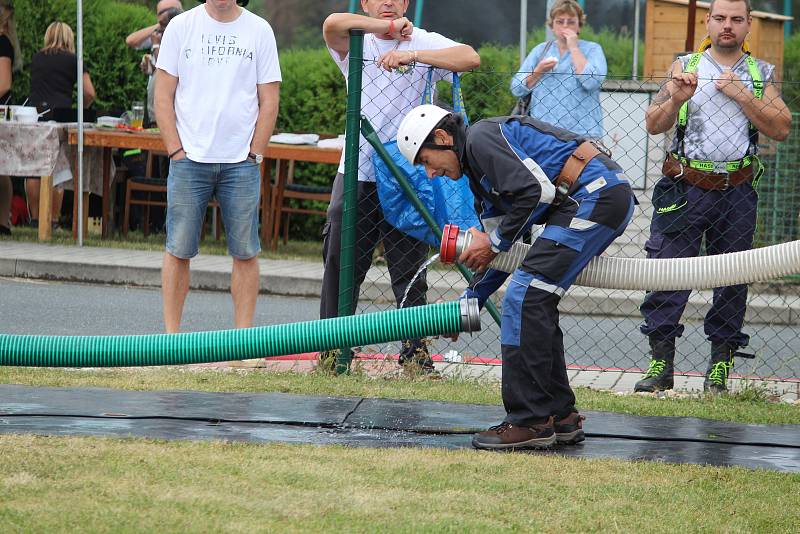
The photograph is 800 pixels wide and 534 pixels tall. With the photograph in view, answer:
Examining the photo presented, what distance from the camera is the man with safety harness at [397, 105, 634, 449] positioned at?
17.3 feet

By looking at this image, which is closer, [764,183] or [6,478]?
[6,478]

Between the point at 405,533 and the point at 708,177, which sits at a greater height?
the point at 708,177

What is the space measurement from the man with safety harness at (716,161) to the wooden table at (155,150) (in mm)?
5434

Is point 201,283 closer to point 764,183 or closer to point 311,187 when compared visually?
point 311,187

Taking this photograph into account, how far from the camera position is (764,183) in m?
11.6

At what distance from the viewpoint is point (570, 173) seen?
532cm

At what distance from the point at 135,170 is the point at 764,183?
6.57 meters

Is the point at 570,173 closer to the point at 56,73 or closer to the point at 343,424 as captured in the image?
the point at 343,424

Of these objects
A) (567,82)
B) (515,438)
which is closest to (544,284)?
(515,438)

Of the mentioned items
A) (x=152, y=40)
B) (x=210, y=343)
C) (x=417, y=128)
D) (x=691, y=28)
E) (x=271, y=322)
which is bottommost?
(x=271, y=322)

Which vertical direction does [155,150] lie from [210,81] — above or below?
below

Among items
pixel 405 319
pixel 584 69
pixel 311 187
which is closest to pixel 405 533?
pixel 405 319

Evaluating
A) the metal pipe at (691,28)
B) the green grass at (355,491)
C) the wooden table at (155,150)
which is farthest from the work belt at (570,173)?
the wooden table at (155,150)

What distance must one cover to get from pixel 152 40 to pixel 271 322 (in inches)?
180
